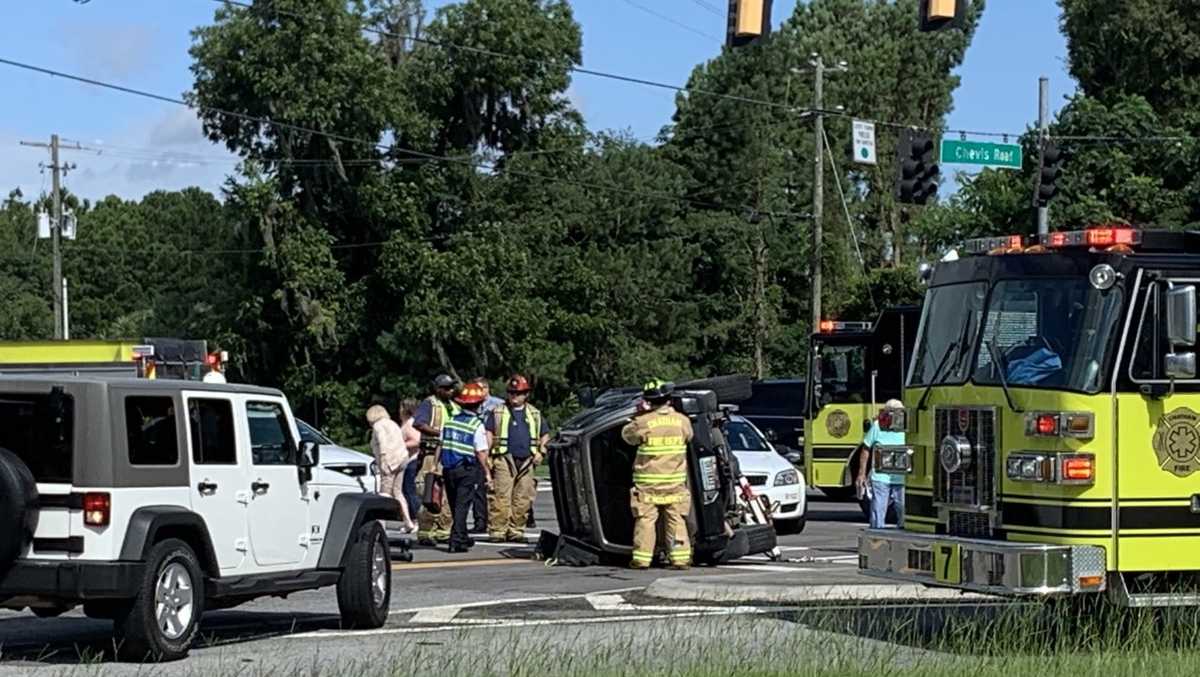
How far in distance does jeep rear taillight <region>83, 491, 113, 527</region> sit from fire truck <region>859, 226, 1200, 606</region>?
199 inches

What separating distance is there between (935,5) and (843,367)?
11383mm

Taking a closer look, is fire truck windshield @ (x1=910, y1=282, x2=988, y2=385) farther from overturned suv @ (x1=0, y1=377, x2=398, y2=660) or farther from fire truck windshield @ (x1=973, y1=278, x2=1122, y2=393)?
overturned suv @ (x1=0, y1=377, x2=398, y2=660)

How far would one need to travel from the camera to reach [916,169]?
102ft

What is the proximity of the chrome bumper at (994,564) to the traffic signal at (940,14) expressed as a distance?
22.9 ft

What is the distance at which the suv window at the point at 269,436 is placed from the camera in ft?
41.3

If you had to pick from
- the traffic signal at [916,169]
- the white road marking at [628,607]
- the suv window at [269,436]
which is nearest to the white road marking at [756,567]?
the white road marking at [628,607]

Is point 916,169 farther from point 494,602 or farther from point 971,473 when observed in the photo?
point 971,473

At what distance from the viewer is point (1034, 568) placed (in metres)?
11.1

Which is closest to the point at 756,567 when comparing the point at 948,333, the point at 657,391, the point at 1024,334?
the point at 657,391

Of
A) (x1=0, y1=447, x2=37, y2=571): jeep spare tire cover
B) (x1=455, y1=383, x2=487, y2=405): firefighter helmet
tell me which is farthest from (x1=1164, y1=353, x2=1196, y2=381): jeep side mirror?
(x1=455, y1=383, x2=487, y2=405): firefighter helmet

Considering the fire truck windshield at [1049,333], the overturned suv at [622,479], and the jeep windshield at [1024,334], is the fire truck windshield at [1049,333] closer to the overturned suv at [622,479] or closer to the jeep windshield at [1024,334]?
the jeep windshield at [1024,334]

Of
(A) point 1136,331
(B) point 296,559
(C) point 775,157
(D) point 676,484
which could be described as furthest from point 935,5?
(C) point 775,157

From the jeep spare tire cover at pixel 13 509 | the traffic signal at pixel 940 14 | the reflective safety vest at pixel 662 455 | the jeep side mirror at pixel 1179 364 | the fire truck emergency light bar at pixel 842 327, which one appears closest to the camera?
the jeep spare tire cover at pixel 13 509

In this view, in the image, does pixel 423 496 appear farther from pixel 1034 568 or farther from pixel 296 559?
pixel 1034 568
